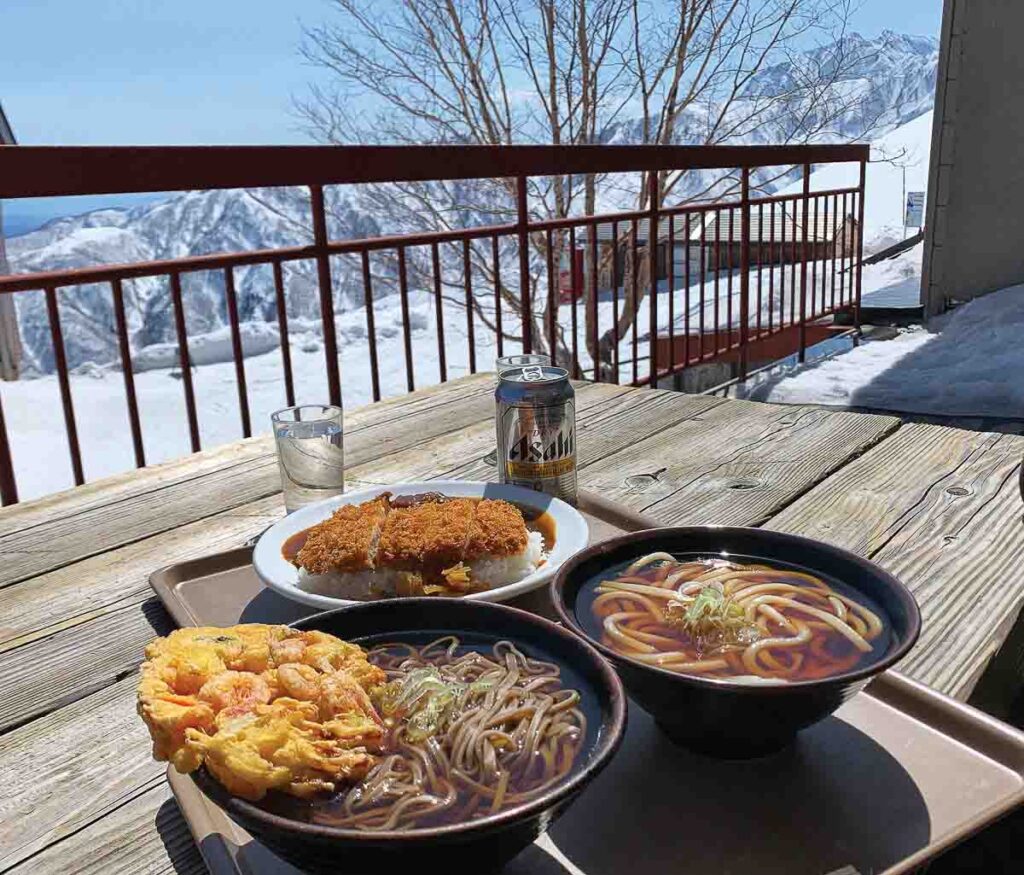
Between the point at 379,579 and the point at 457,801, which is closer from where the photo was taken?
the point at 457,801

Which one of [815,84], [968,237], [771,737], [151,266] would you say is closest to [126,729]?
[771,737]

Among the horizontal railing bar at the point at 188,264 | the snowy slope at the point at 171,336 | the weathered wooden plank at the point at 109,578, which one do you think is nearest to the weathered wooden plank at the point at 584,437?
the weathered wooden plank at the point at 109,578

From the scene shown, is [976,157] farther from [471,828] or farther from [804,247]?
[471,828]

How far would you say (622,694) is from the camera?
0.58 m

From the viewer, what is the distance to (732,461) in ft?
5.17

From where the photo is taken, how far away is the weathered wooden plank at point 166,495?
4.37 ft

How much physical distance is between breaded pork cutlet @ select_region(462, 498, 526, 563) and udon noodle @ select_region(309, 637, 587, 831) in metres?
0.27

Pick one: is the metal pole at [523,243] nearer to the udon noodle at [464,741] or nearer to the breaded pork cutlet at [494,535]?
the breaded pork cutlet at [494,535]

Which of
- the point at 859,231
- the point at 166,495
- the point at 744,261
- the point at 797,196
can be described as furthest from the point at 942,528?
the point at 859,231

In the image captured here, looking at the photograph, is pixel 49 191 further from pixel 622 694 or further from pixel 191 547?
pixel 622 694

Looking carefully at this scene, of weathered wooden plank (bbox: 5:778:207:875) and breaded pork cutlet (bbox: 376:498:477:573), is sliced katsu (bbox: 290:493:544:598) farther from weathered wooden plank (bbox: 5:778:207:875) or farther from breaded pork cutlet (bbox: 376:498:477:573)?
weathered wooden plank (bbox: 5:778:207:875)

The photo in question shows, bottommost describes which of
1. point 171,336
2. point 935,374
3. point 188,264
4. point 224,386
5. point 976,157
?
point 224,386

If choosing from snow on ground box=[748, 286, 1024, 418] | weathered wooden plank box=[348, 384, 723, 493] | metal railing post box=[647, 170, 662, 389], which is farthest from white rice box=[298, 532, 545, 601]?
snow on ground box=[748, 286, 1024, 418]

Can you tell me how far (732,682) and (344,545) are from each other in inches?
19.2
